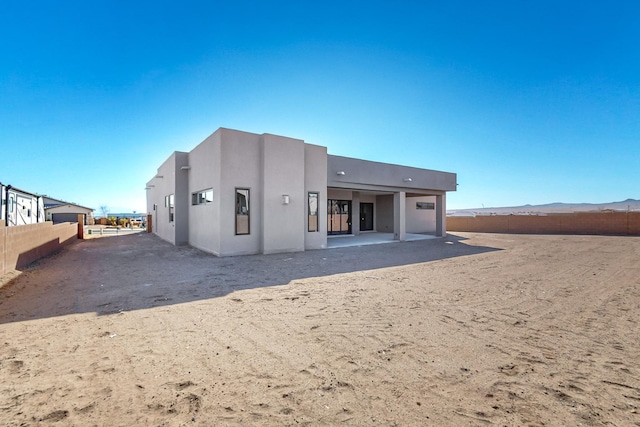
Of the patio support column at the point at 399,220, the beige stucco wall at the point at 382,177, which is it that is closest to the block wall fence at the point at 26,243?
the beige stucco wall at the point at 382,177

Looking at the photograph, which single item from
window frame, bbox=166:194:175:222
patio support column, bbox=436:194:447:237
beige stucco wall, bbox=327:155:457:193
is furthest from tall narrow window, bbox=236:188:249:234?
patio support column, bbox=436:194:447:237

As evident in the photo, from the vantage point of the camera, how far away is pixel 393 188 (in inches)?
658

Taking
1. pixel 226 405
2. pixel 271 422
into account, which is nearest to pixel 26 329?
pixel 226 405

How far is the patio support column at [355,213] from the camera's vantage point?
62.6ft

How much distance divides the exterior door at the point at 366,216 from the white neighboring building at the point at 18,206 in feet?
62.9

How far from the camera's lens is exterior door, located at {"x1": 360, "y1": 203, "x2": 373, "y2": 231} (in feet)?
69.5

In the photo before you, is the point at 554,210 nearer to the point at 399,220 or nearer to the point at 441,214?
the point at 441,214

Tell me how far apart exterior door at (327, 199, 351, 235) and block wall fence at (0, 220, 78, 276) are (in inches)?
524

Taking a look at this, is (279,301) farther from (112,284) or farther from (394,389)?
(112,284)

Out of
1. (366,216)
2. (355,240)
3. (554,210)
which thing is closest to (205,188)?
(355,240)

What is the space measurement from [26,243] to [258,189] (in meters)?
7.23

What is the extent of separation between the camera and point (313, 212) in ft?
42.0

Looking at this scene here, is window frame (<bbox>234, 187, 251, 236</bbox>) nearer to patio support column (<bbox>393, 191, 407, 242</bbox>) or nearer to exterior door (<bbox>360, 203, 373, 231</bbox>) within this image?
patio support column (<bbox>393, 191, 407, 242</bbox>)

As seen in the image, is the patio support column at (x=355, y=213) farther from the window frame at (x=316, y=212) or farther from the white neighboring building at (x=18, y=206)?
the white neighboring building at (x=18, y=206)
